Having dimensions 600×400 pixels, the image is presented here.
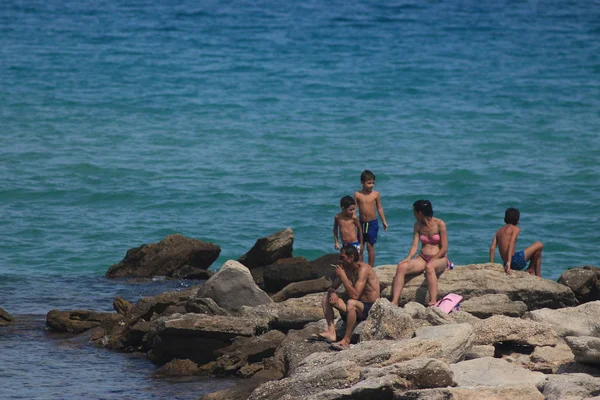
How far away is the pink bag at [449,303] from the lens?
48.2 ft

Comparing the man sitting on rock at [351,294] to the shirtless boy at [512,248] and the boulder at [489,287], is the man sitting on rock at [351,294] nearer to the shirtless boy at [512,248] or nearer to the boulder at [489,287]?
the boulder at [489,287]

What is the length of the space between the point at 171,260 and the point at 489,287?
7.67m

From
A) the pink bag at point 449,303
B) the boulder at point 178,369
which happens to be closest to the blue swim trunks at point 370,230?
the pink bag at point 449,303

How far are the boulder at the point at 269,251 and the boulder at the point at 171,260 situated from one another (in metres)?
1.22

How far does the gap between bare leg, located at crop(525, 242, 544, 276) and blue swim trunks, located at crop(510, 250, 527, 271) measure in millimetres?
71

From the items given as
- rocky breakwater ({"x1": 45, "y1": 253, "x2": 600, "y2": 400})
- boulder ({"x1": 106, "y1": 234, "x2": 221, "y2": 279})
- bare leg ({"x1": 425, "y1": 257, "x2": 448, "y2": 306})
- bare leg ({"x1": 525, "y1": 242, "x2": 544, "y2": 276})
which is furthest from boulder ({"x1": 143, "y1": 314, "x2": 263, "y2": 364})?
boulder ({"x1": 106, "y1": 234, "x2": 221, "y2": 279})

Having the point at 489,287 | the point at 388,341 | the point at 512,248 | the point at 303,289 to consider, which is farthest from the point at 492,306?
the point at 303,289

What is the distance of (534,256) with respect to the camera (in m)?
17.7

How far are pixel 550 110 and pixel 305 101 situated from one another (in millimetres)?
9178

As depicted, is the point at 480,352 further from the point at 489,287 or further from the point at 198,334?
the point at 198,334

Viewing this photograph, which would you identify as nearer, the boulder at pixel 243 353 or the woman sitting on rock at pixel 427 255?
the boulder at pixel 243 353

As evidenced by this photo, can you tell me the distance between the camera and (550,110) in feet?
133

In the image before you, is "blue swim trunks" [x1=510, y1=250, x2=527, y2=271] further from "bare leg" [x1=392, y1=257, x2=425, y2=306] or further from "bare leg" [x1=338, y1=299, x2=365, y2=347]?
"bare leg" [x1=338, y1=299, x2=365, y2=347]

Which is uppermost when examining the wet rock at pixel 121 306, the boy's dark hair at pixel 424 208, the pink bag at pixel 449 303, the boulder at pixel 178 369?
the boy's dark hair at pixel 424 208
